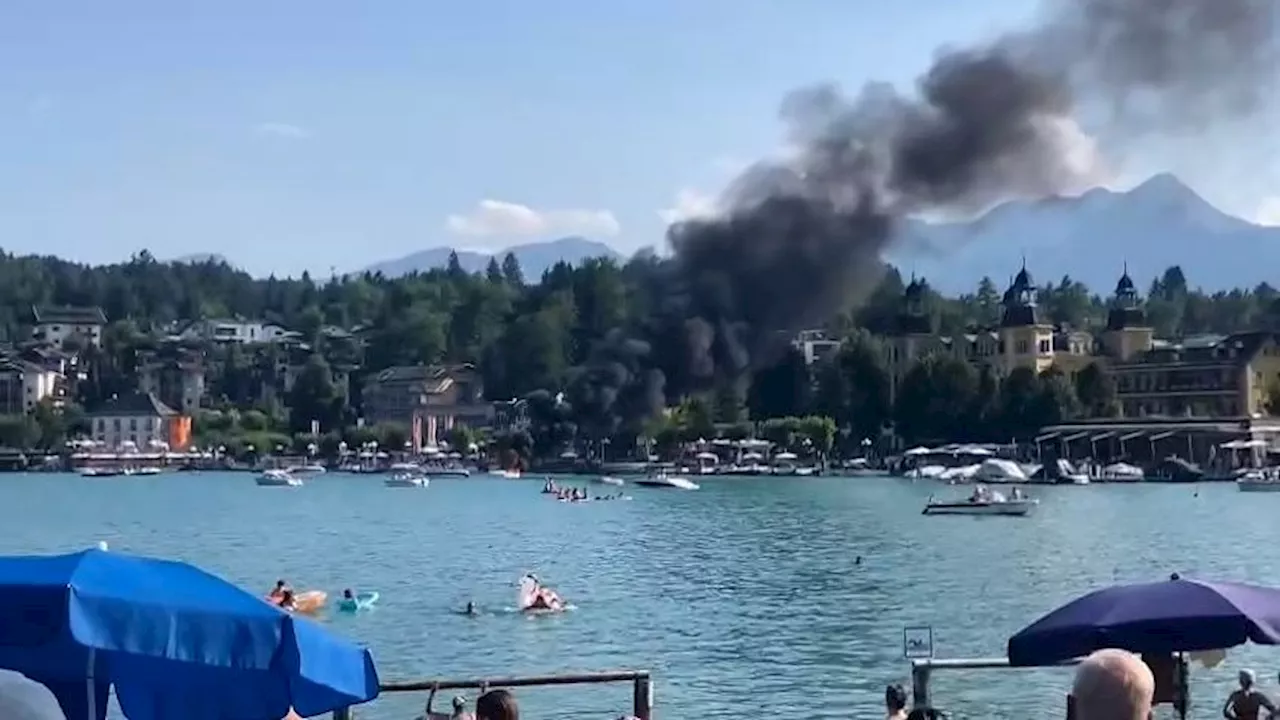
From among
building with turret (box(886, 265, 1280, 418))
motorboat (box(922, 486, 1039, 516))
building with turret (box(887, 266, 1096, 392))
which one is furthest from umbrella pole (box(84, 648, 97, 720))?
building with turret (box(887, 266, 1096, 392))

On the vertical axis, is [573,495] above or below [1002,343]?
below

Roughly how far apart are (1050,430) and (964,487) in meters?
24.0

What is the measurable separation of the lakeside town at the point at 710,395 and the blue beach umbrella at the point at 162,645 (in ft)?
364

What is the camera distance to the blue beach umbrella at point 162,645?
7.42 m

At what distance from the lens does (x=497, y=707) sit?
6754mm

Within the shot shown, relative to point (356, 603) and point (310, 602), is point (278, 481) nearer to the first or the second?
point (356, 603)

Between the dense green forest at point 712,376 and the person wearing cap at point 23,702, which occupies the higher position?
the dense green forest at point 712,376

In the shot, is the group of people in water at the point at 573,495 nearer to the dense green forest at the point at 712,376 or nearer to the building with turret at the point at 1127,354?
the dense green forest at the point at 712,376

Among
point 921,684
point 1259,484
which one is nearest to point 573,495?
point 1259,484

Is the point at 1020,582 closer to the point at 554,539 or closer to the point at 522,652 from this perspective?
the point at 522,652

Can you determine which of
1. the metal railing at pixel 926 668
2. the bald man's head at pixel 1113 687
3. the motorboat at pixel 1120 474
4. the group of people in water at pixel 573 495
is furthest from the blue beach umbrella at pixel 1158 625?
the motorboat at pixel 1120 474

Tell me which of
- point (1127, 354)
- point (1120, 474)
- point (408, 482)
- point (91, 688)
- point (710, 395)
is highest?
point (1127, 354)

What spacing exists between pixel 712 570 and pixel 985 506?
29589 mm

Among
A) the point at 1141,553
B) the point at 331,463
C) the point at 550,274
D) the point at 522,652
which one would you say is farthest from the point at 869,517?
the point at 550,274
